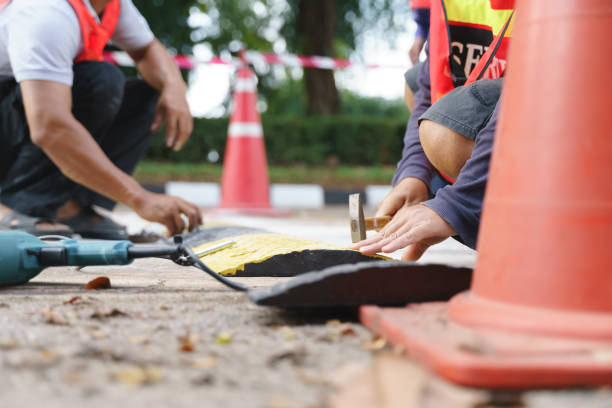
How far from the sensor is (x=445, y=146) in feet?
5.98

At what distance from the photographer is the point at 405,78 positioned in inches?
96.7

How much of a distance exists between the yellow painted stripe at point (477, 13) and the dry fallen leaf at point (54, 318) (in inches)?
54.9

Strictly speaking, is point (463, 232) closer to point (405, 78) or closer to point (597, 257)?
point (597, 257)

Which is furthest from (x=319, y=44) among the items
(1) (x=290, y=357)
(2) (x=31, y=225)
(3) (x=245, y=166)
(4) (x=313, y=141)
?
(1) (x=290, y=357)

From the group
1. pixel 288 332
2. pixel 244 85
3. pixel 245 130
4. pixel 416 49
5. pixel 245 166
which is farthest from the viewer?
pixel 244 85

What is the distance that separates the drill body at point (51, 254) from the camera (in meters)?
1.54

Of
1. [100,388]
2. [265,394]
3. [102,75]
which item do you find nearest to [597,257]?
[265,394]

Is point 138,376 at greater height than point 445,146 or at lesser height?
lesser

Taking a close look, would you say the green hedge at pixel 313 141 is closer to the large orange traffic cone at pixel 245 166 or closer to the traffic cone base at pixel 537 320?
the large orange traffic cone at pixel 245 166

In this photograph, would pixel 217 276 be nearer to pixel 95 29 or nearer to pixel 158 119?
pixel 95 29

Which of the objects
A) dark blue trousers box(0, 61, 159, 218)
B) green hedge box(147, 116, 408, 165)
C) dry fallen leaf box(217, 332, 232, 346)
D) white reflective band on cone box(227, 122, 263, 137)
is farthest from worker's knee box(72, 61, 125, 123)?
green hedge box(147, 116, 408, 165)

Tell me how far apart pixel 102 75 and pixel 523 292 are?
7.33 ft

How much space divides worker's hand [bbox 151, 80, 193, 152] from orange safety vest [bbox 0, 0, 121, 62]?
1.14ft

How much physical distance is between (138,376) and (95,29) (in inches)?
82.4
